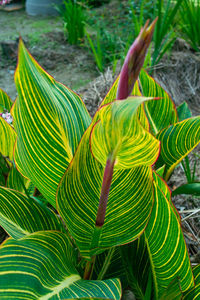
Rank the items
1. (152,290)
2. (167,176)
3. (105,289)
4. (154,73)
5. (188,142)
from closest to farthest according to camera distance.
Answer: (105,289), (152,290), (188,142), (167,176), (154,73)

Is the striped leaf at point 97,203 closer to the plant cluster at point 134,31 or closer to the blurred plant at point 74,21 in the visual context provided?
the plant cluster at point 134,31

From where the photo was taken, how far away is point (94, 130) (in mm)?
509

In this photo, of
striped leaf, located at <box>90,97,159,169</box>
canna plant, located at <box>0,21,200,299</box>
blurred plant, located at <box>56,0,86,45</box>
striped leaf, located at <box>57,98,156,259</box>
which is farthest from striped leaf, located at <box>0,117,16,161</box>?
blurred plant, located at <box>56,0,86,45</box>

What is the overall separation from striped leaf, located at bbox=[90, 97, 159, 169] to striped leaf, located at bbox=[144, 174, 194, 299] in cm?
18

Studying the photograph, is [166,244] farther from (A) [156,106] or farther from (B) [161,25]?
(B) [161,25]

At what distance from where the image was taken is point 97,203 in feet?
2.25

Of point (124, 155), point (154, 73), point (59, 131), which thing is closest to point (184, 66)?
point (154, 73)

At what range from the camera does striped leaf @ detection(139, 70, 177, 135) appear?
48.6 inches

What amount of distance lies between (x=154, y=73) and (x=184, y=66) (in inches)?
15.2

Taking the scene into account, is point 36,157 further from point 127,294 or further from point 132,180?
point 127,294

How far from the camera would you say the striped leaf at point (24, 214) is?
2.44 ft

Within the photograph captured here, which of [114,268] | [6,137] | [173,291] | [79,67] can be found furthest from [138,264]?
[79,67]

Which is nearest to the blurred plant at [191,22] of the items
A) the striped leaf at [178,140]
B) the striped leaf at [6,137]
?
the striped leaf at [178,140]

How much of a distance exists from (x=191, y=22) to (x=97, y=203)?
1.98m
